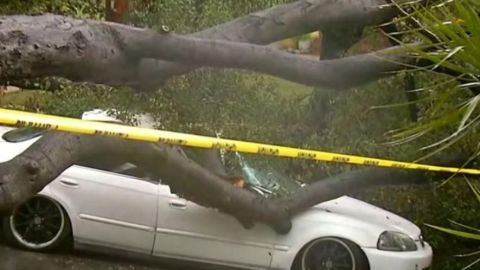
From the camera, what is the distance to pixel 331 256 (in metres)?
6.78

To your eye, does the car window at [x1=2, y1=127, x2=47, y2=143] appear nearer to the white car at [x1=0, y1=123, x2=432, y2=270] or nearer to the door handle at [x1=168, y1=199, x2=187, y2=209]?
the white car at [x1=0, y1=123, x2=432, y2=270]

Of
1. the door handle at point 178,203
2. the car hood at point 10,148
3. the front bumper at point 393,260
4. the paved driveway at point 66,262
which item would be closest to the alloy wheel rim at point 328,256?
the front bumper at point 393,260

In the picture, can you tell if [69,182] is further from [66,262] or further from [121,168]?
[66,262]

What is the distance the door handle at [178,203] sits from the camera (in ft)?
22.3

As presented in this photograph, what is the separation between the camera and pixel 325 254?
6.76m

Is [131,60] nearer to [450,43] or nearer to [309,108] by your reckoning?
[450,43]

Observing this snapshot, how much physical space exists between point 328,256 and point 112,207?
1.68 m

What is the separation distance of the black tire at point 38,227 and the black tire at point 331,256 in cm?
185

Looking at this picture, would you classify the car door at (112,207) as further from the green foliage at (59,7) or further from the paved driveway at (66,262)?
the green foliage at (59,7)

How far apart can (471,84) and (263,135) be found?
5.60 metres

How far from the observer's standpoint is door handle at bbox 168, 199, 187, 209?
6797 millimetres

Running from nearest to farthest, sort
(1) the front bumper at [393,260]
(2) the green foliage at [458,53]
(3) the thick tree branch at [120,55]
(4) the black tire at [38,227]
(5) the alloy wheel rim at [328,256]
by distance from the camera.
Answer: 1. (2) the green foliage at [458,53]
2. (3) the thick tree branch at [120,55]
3. (1) the front bumper at [393,260]
4. (5) the alloy wheel rim at [328,256]
5. (4) the black tire at [38,227]

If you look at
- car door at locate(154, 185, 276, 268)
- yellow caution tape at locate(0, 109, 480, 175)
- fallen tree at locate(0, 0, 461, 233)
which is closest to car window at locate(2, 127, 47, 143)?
car door at locate(154, 185, 276, 268)

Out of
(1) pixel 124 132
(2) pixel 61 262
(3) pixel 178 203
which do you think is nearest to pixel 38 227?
(2) pixel 61 262
